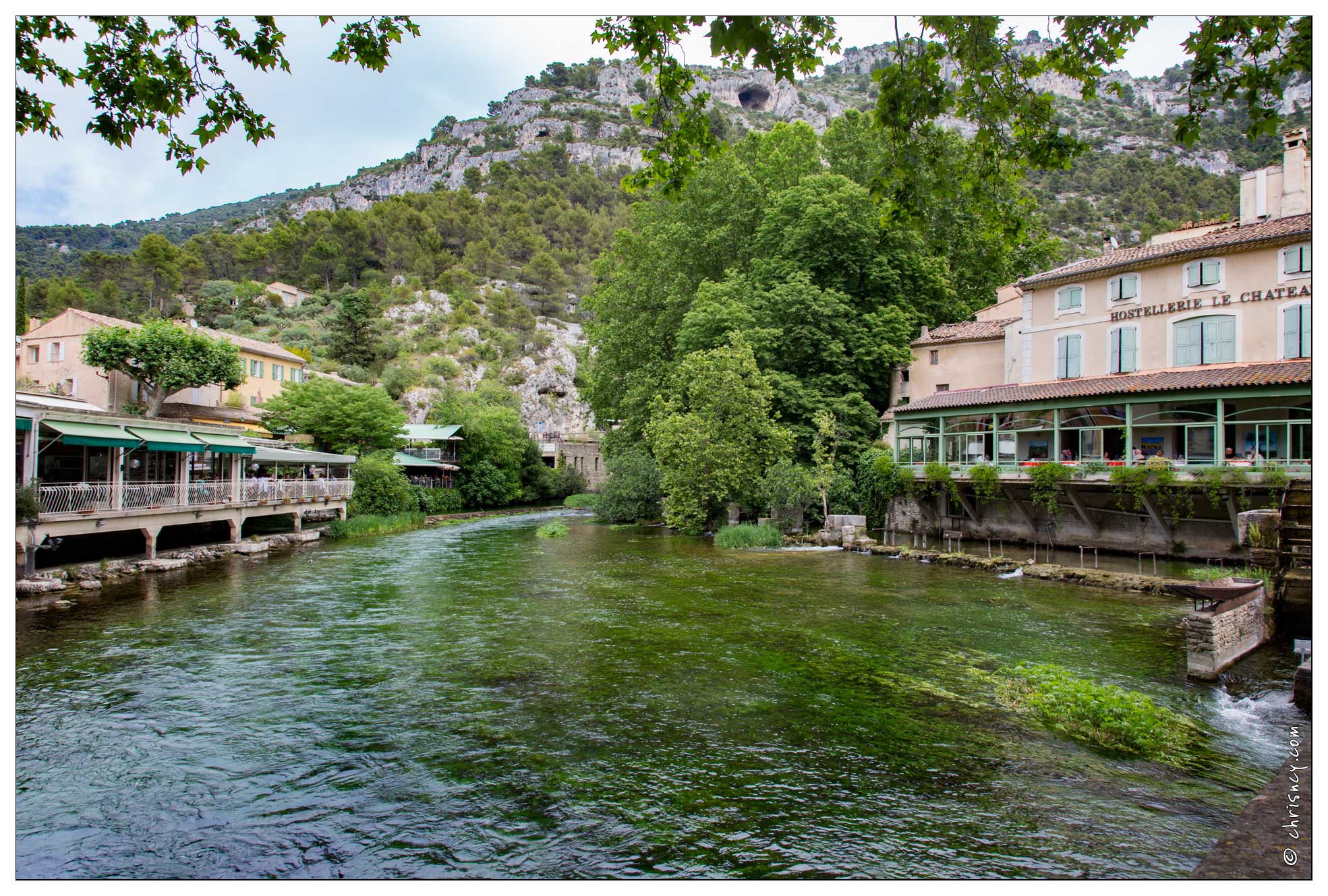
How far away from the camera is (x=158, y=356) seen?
110ft

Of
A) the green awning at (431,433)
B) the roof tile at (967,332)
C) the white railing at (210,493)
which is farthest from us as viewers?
the green awning at (431,433)

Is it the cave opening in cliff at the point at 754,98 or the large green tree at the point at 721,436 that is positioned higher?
the cave opening in cliff at the point at 754,98

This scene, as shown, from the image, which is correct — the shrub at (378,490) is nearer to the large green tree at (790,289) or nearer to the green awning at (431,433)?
the green awning at (431,433)

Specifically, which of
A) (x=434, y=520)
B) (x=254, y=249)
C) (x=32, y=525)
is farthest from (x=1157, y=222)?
(x=254, y=249)

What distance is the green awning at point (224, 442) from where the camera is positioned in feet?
73.4

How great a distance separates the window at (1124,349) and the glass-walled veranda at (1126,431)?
165cm

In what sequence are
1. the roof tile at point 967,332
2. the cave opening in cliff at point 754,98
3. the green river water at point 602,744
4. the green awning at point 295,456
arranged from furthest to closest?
the cave opening in cliff at point 754,98 < the roof tile at point 967,332 < the green awning at point 295,456 < the green river water at point 602,744

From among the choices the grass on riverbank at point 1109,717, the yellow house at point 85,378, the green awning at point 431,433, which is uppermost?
the yellow house at point 85,378

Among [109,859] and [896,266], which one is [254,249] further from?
[109,859]

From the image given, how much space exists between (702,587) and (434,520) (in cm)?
2290

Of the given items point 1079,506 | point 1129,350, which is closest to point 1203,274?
point 1129,350

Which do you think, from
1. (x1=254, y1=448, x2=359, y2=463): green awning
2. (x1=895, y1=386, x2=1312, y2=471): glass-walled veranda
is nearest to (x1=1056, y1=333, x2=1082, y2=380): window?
(x1=895, y1=386, x2=1312, y2=471): glass-walled veranda

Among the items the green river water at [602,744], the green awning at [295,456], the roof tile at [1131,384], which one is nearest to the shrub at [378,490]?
the green awning at [295,456]

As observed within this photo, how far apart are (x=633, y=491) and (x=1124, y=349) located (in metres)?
21.4
